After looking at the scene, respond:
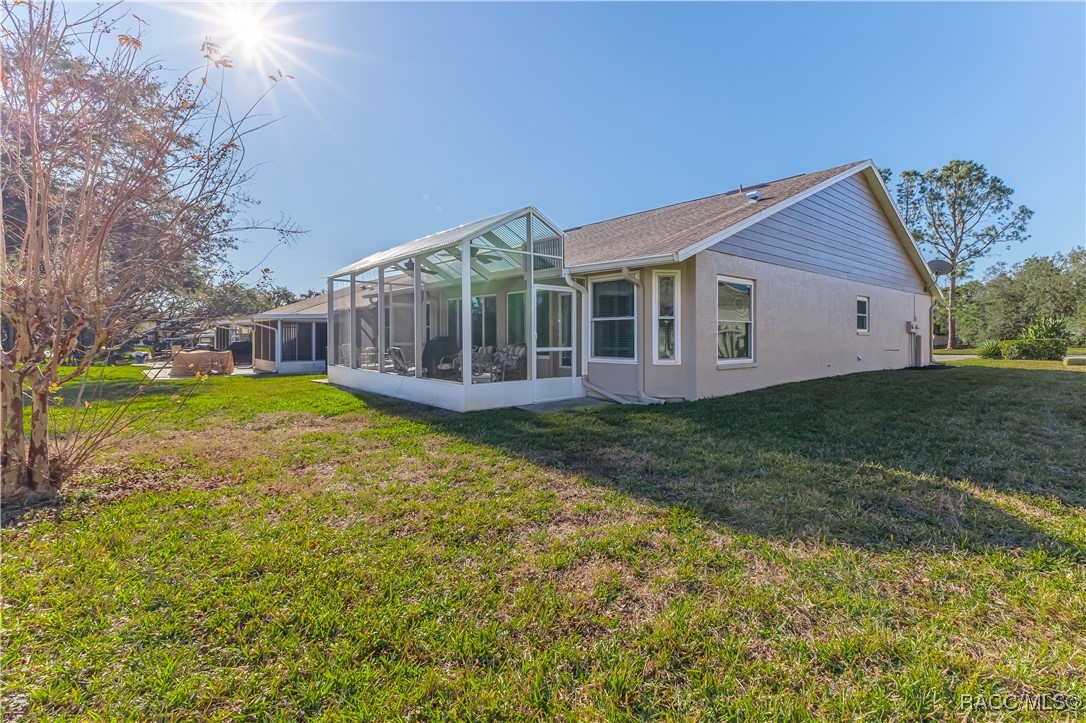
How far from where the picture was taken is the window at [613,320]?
9.44 m

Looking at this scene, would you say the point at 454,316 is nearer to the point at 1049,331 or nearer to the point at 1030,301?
the point at 1049,331

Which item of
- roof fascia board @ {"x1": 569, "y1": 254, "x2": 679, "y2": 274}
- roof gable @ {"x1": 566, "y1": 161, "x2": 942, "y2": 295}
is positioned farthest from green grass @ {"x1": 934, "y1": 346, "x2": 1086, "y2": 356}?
roof fascia board @ {"x1": 569, "y1": 254, "x2": 679, "y2": 274}

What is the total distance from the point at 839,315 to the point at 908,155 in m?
26.8

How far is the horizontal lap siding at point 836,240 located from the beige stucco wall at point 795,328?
243 mm

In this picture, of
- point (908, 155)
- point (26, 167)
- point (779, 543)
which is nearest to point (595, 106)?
point (26, 167)

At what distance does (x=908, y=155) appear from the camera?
3066 centimetres

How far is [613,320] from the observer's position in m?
9.66

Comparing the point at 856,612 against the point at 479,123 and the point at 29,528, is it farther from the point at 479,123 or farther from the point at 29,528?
the point at 479,123

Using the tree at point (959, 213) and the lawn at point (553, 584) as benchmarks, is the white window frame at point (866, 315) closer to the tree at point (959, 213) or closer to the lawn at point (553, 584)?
the lawn at point (553, 584)

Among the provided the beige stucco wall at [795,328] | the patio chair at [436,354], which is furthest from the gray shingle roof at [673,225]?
the patio chair at [436,354]

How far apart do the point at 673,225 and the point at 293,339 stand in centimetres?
1579

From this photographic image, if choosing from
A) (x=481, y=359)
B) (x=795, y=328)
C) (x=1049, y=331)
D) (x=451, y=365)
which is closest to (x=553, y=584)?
(x=451, y=365)

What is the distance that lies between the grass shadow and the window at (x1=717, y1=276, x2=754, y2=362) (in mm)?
917

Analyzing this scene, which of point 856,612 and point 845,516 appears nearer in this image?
point 856,612
